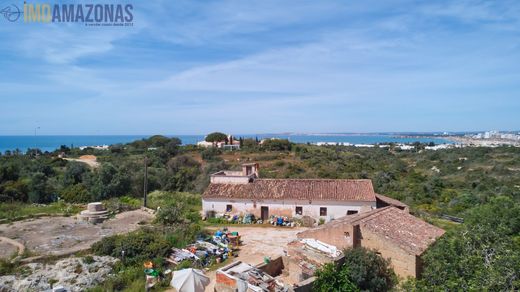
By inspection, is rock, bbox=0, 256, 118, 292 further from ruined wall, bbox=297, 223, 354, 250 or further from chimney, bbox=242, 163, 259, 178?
chimney, bbox=242, 163, 259, 178

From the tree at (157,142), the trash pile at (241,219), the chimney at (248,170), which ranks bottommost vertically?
the trash pile at (241,219)

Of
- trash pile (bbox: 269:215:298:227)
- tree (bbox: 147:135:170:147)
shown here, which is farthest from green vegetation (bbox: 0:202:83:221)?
tree (bbox: 147:135:170:147)

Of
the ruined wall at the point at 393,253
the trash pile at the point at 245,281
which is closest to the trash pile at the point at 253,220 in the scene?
the ruined wall at the point at 393,253

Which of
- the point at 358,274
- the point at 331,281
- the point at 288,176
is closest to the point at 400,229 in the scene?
the point at 358,274

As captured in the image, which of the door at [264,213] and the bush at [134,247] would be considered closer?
the bush at [134,247]

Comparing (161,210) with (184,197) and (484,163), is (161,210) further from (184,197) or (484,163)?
(484,163)

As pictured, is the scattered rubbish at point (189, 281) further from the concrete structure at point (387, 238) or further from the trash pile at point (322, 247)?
the trash pile at point (322, 247)

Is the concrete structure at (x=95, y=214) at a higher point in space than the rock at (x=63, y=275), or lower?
higher
